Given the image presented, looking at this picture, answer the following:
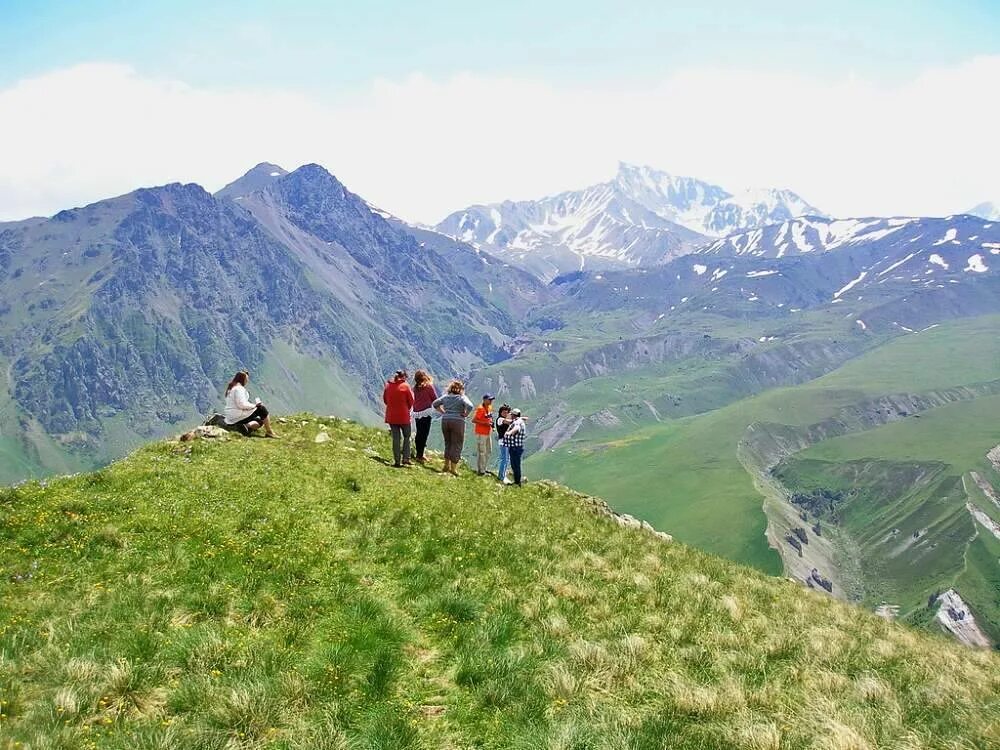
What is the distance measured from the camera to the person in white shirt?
30.6m

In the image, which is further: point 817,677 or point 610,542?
point 610,542

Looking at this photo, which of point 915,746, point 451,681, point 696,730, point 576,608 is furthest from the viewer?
point 576,608

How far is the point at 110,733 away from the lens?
827 cm

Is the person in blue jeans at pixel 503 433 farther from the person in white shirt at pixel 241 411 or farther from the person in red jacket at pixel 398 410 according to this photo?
the person in white shirt at pixel 241 411

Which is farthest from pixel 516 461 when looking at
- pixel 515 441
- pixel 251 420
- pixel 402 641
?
pixel 402 641

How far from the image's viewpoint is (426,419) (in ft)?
105

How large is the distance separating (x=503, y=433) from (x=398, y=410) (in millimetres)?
6282

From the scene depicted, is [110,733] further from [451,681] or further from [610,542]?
[610,542]

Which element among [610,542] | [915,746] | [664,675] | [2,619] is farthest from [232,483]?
[915,746]

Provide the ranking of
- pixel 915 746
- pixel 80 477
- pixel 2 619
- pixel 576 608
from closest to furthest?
pixel 915 746
pixel 2 619
pixel 576 608
pixel 80 477

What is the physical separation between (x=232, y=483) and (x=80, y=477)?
4765 mm

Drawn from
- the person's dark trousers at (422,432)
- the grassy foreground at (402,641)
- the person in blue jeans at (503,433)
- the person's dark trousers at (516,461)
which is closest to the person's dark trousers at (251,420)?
the person's dark trousers at (422,432)

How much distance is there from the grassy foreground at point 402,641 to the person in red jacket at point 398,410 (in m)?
8.73

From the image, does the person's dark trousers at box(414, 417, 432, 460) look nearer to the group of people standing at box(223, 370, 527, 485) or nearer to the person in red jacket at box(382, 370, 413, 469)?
the group of people standing at box(223, 370, 527, 485)
